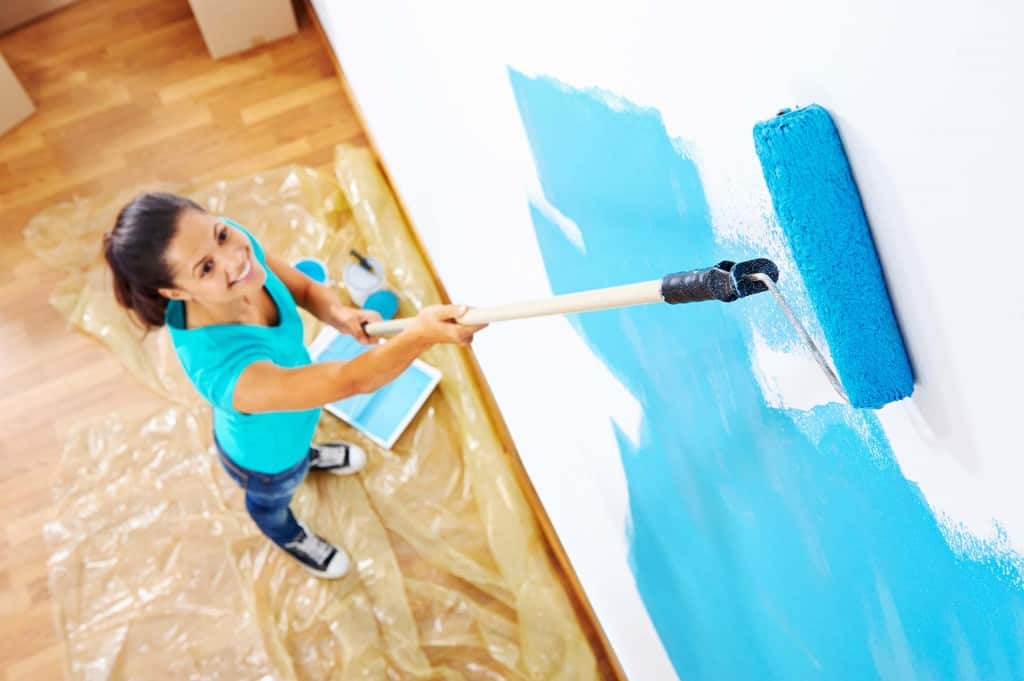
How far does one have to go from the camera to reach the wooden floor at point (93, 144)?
211cm

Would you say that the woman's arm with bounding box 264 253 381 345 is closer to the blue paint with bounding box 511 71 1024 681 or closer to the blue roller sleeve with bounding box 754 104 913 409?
the blue paint with bounding box 511 71 1024 681

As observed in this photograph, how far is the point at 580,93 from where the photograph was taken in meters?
0.73

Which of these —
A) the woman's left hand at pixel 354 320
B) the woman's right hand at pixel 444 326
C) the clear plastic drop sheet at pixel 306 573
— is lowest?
the clear plastic drop sheet at pixel 306 573

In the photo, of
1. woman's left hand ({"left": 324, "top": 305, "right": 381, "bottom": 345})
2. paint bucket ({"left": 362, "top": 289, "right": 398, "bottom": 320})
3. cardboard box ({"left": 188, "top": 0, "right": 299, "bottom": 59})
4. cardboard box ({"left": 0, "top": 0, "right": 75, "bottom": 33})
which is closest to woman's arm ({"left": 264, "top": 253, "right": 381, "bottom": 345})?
woman's left hand ({"left": 324, "top": 305, "right": 381, "bottom": 345})

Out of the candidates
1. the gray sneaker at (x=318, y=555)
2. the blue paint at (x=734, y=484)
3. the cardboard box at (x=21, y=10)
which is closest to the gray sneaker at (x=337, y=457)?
the gray sneaker at (x=318, y=555)

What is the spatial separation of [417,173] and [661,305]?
1090 millimetres

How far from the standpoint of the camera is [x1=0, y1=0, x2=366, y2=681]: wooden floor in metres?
2.11

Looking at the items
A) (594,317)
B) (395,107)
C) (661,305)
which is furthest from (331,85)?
(661,305)

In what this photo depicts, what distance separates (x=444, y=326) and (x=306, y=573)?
1017 mm

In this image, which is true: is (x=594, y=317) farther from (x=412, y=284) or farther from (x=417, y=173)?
(x=412, y=284)

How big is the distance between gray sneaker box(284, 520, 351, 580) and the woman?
0.27 metres

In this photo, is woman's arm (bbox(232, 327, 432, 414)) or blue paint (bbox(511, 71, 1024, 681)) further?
woman's arm (bbox(232, 327, 432, 414))

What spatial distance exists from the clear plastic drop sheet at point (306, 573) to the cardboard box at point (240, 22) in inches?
37.5

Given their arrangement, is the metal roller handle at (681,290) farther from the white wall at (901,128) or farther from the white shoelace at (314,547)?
the white shoelace at (314,547)
